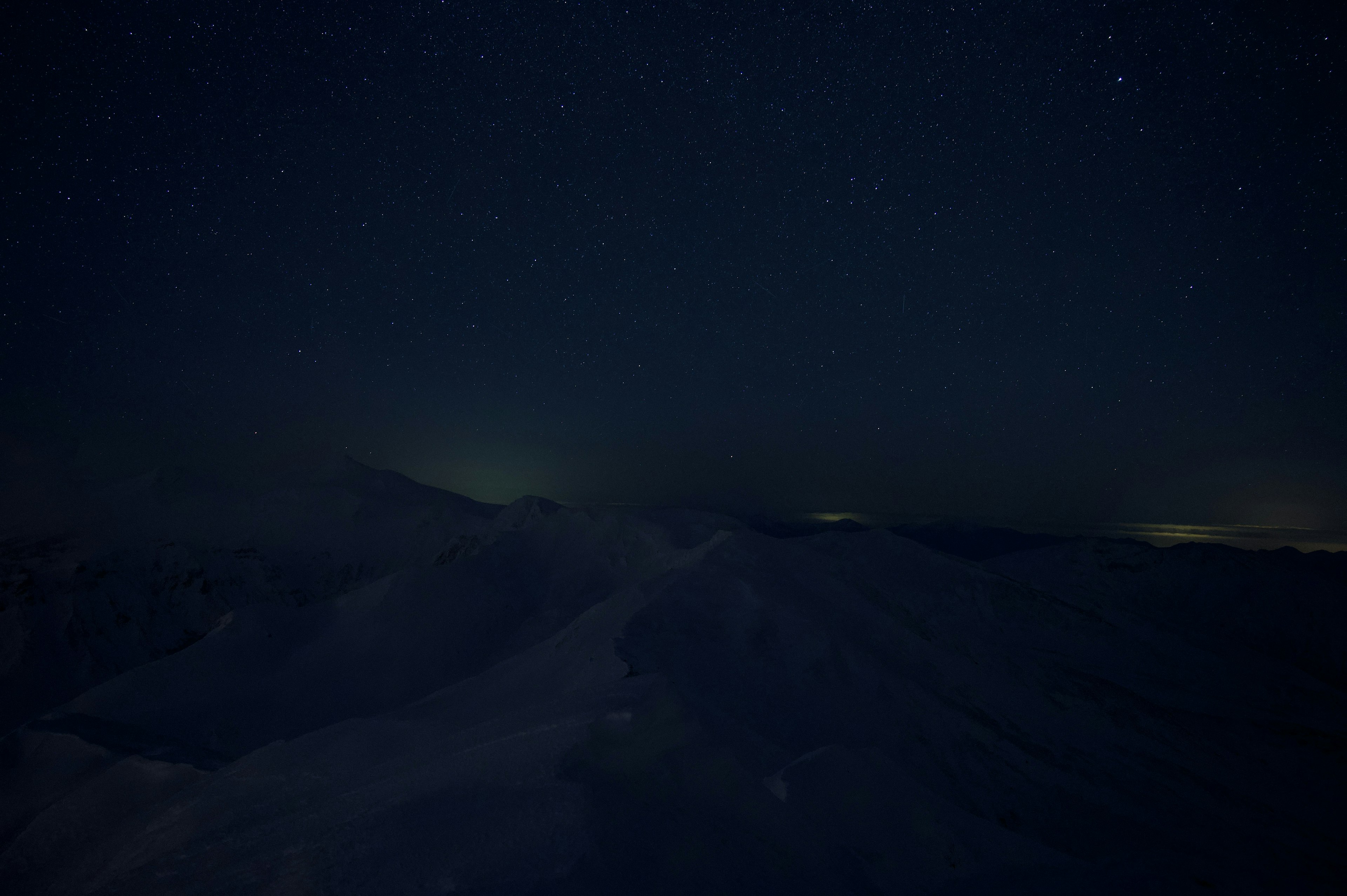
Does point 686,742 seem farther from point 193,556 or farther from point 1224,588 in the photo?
point 193,556

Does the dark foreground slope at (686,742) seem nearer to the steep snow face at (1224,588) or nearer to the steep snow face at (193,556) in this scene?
the steep snow face at (1224,588)

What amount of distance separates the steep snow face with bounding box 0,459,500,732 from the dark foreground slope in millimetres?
89099

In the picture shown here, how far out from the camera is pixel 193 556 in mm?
174375

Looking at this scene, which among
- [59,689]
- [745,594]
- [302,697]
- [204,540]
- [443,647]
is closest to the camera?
[745,594]

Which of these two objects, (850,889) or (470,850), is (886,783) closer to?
(850,889)

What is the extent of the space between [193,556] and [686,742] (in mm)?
227489

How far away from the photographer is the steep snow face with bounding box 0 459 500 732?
148750 millimetres

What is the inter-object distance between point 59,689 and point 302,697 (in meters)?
143

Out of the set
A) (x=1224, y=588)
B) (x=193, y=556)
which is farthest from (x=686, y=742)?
(x=193, y=556)

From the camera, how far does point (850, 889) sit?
25.6ft

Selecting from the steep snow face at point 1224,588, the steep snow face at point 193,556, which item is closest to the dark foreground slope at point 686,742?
the steep snow face at point 1224,588

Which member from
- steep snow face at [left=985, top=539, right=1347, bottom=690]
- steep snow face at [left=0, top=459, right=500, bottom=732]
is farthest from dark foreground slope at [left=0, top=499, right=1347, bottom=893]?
steep snow face at [left=0, top=459, right=500, bottom=732]

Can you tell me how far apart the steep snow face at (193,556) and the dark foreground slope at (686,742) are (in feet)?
292

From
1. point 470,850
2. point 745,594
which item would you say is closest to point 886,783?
point 470,850
